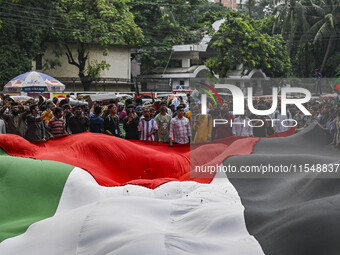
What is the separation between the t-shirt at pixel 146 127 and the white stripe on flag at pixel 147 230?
5.17m

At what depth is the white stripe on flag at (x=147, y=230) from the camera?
14.6 feet

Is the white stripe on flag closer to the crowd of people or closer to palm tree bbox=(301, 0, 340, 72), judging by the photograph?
the crowd of people

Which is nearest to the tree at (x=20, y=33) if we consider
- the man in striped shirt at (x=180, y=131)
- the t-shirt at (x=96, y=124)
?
the t-shirt at (x=96, y=124)

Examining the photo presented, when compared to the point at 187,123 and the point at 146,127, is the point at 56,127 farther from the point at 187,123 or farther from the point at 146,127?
the point at 187,123

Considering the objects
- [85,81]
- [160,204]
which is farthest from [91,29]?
[160,204]

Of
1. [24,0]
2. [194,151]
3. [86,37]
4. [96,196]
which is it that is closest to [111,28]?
[86,37]

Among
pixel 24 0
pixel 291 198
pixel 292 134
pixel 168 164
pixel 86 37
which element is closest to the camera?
pixel 291 198

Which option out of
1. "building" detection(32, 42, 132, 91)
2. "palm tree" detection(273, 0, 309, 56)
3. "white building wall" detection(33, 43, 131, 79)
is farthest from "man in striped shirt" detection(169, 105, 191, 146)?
"palm tree" detection(273, 0, 309, 56)

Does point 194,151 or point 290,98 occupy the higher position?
point 290,98

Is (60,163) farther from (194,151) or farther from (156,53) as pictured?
(156,53)

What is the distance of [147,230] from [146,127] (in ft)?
21.3

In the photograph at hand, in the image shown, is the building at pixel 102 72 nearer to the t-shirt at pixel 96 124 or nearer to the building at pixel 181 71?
the building at pixel 181 71

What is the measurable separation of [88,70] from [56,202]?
3134 centimetres

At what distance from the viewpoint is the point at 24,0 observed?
31516 mm
